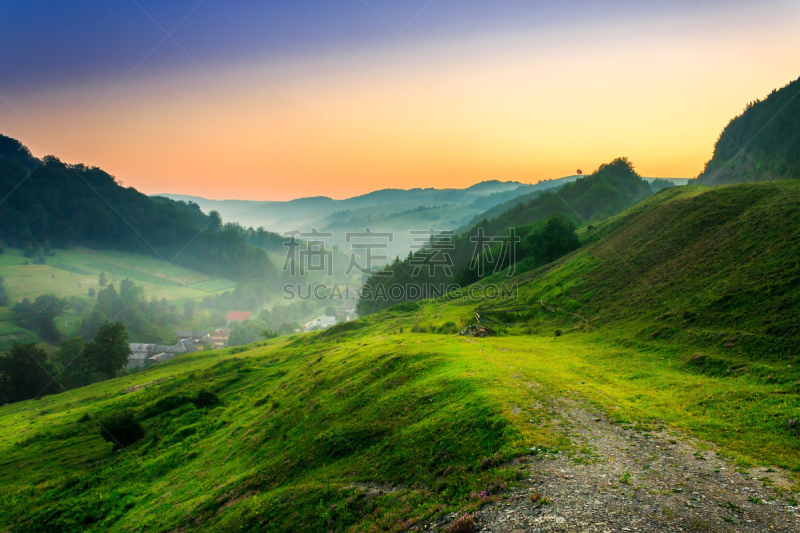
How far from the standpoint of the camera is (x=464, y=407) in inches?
650

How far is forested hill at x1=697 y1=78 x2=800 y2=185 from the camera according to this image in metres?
76.4

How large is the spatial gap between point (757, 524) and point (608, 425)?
20.9ft

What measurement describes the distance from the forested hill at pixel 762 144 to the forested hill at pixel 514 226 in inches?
987

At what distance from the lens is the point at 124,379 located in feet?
239

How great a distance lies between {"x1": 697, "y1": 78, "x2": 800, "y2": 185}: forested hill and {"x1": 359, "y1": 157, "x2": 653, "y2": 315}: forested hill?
25.1 metres

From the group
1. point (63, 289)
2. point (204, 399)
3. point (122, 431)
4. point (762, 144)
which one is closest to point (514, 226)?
point (762, 144)

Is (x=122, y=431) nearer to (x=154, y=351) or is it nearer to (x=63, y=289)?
(x=154, y=351)

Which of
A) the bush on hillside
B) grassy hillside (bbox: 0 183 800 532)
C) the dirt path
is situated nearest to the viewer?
the dirt path

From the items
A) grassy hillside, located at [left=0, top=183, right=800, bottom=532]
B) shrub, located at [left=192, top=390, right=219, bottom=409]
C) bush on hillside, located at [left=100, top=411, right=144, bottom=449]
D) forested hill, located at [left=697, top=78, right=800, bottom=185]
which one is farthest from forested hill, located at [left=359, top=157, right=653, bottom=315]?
bush on hillside, located at [left=100, top=411, right=144, bottom=449]

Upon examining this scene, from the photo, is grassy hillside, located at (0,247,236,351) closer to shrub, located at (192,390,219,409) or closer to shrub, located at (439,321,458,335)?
shrub, located at (192,390,219,409)

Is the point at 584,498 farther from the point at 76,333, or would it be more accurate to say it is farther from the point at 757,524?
the point at 76,333

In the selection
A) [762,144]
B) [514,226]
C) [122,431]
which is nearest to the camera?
[122,431]

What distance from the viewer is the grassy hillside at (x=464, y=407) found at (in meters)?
13.3

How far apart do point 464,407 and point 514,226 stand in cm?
10067
